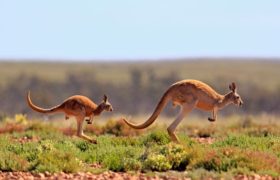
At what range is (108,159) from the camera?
51.6ft

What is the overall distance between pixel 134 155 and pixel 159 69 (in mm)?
81774

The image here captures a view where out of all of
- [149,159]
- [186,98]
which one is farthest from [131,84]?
[149,159]

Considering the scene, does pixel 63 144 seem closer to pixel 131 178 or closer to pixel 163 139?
pixel 163 139

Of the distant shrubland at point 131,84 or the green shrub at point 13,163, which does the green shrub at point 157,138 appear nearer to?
the green shrub at point 13,163

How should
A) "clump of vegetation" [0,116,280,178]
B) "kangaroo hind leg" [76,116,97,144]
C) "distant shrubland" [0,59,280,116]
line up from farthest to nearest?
"distant shrubland" [0,59,280,116], "kangaroo hind leg" [76,116,97,144], "clump of vegetation" [0,116,280,178]

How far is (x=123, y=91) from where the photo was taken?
265ft

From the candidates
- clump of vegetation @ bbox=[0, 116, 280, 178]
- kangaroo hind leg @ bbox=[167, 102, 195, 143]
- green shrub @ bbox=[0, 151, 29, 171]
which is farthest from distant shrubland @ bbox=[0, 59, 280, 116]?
green shrub @ bbox=[0, 151, 29, 171]

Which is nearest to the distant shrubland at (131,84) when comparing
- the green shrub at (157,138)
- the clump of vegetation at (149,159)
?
the green shrub at (157,138)

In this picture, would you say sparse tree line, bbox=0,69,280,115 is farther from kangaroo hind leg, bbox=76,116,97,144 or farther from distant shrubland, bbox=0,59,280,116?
kangaroo hind leg, bbox=76,116,97,144

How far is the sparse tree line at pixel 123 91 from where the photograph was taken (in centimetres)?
7325

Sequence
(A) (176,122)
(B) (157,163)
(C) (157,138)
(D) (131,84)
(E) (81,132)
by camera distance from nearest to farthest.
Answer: (B) (157,163), (A) (176,122), (C) (157,138), (E) (81,132), (D) (131,84)

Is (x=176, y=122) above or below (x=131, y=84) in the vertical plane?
below

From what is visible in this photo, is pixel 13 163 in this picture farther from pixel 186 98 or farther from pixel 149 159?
pixel 186 98

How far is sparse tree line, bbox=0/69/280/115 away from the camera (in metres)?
73.2
